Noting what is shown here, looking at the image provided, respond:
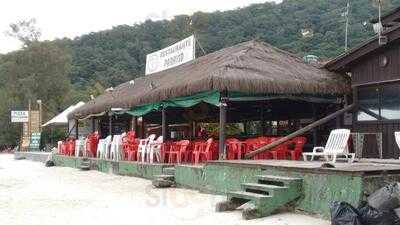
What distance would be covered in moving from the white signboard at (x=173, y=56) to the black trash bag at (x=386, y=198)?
36.7 feet

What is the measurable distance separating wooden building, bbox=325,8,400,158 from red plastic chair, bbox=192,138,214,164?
11.3 ft

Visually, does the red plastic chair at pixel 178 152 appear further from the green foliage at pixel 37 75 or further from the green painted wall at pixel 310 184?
the green foliage at pixel 37 75

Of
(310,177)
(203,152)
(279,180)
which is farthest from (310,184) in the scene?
(203,152)

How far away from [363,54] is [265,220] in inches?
236

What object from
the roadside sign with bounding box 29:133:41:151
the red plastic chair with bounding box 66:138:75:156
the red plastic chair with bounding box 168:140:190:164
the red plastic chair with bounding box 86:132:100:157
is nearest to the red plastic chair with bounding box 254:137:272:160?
the red plastic chair with bounding box 168:140:190:164

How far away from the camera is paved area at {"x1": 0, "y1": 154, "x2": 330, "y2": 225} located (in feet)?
27.5

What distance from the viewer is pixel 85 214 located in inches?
366

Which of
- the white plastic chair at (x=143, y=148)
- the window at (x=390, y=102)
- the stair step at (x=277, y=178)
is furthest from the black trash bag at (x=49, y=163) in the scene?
the stair step at (x=277, y=178)

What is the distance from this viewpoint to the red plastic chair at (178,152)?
1426cm

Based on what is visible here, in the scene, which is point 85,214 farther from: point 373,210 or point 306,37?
point 306,37

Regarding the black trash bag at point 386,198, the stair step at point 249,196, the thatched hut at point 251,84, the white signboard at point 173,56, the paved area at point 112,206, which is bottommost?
the paved area at point 112,206

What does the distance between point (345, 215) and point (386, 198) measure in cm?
57

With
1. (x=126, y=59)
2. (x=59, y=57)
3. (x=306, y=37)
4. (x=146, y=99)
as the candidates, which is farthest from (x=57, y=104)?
(x=146, y=99)

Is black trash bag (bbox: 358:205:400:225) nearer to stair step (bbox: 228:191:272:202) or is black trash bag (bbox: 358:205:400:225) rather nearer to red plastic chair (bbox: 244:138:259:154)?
stair step (bbox: 228:191:272:202)
